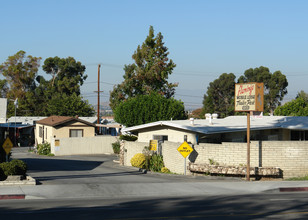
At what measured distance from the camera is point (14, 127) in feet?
216

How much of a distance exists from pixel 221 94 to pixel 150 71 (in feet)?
133

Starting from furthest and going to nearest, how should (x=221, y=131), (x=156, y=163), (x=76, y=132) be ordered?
(x=76, y=132) → (x=156, y=163) → (x=221, y=131)

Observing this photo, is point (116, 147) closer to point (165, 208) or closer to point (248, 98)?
point (248, 98)

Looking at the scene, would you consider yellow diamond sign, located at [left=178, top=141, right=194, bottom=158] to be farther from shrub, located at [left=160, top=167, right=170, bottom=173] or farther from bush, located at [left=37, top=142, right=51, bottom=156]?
bush, located at [left=37, top=142, right=51, bottom=156]

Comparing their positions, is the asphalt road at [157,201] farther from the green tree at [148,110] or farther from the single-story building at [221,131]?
the green tree at [148,110]

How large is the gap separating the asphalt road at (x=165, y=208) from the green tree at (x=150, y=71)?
38.3 metres

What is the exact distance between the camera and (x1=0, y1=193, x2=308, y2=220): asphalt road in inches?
518

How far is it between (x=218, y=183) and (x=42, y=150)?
32.5m

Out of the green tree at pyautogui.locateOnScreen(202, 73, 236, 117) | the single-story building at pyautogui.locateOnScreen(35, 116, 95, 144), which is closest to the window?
the single-story building at pyautogui.locateOnScreen(35, 116, 95, 144)

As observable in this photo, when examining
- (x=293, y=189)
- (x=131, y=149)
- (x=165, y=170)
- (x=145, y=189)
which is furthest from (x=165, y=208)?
(x=131, y=149)

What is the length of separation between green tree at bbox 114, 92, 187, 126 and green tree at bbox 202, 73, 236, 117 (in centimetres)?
4405

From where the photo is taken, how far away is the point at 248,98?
22469mm

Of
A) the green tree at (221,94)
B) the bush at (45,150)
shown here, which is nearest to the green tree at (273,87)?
the green tree at (221,94)

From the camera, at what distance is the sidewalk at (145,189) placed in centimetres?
1798
